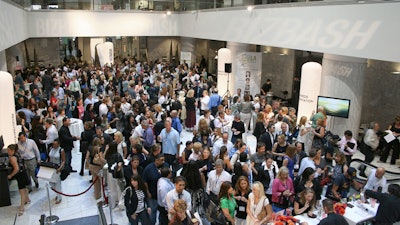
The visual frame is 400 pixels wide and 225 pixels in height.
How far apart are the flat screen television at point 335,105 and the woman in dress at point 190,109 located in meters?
3.86

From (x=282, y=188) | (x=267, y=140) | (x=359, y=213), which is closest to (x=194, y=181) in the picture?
(x=282, y=188)

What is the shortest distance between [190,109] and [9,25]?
6685mm

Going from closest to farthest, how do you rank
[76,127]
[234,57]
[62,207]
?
[62,207], [76,127], [234,57]

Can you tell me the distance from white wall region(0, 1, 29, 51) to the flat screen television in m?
9.22

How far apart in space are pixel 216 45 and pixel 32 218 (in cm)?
1903

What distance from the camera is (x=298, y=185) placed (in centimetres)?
614

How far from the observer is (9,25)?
1222 centimetres

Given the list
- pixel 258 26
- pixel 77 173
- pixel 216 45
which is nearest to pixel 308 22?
pixel 258 26

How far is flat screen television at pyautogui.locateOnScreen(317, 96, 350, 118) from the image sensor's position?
33.3ft

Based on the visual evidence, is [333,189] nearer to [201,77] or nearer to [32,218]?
[32,218]

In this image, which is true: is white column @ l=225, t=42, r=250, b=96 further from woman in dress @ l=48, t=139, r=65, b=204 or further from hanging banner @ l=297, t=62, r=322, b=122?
woman in dress @ l=48, t=139, r=65, b=204

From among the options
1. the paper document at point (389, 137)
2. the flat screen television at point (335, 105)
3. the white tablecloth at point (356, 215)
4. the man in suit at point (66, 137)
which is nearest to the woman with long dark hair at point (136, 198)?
the white tablecloth at point (356, 215)

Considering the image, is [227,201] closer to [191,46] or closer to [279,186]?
[279,186]

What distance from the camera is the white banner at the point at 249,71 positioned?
600 inches
